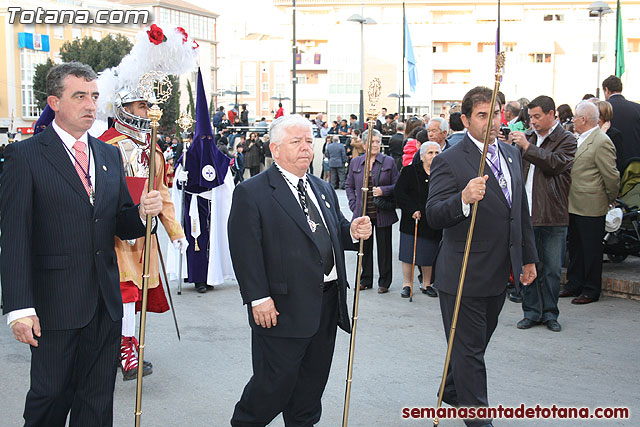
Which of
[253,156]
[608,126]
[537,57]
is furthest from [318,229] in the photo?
[537,57]

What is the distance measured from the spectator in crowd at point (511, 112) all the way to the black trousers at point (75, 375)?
8109mm

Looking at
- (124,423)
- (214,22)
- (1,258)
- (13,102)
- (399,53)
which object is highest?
(214,22)

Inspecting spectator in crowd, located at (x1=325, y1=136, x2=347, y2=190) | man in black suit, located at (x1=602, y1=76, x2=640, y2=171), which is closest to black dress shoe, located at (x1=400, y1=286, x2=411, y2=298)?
man in black suit, located at (x1=602, y1=76, x2=640, y2=171)

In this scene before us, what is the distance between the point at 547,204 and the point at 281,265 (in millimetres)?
4119

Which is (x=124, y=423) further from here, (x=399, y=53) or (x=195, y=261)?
(x=399, y=53)

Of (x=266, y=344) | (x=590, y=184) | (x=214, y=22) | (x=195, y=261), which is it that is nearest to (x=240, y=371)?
(x=266, y=344)

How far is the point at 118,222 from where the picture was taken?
411cm

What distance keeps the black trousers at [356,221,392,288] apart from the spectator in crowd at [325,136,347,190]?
13882 mm

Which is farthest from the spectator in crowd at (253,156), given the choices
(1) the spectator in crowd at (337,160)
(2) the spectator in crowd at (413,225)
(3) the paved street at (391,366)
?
(3) the paved street at (391,366)

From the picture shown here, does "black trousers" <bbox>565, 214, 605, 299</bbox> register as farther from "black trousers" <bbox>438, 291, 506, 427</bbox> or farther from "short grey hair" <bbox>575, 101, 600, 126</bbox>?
"black trousers" <bbox>438, 291, 506, 427</bbox>

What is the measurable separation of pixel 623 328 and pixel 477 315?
3359 millimetres

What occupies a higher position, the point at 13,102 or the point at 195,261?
the point at 13,102

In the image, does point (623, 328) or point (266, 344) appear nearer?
point (266, 344)

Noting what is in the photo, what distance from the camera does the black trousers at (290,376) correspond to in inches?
156
